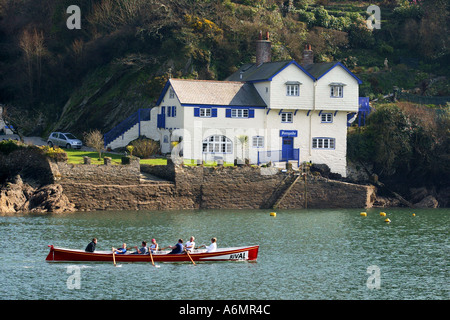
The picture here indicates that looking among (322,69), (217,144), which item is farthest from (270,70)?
(217,144)

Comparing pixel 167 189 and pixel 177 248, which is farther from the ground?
pixel 167 189

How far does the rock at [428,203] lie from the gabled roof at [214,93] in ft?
53.2

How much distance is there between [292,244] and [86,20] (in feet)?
153

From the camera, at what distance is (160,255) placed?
152 feet

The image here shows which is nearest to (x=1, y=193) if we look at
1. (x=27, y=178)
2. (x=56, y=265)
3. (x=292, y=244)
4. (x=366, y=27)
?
(x=27, y=178)

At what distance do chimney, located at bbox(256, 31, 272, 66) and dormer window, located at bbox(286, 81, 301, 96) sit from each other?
6.75m

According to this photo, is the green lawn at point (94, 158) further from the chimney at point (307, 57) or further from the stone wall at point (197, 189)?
the chimney at point (307, 57)

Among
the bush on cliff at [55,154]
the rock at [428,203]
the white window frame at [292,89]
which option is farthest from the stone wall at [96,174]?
the rock at [428,203]

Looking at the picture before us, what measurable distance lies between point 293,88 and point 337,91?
14.0 ft

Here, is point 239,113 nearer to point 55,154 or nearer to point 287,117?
point 287,117

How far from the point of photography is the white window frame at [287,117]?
2995 inches

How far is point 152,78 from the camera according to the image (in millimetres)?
82062

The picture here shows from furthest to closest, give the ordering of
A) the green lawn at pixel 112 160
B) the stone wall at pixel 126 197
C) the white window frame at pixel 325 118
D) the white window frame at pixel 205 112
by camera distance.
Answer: the white window frame at pixel 325 118 → the white window frame at pixel 205 112 → the green lawn at pixel 112 160 → the stone wall at pixel 126 197

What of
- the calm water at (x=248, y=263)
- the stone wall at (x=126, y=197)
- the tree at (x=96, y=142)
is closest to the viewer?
the calm water at (x=248, y=263)
